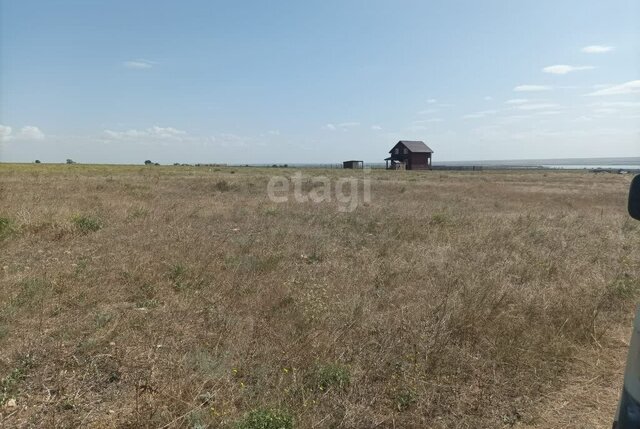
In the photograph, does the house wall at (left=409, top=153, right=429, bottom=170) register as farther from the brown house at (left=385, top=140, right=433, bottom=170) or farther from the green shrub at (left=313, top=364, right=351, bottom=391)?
the green shrub at (left=313, top=364, right=351, bottom=391)

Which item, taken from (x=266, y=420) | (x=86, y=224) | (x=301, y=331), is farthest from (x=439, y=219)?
(x=266, y=420)

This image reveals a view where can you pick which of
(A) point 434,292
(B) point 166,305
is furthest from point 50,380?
(A) point 434,292

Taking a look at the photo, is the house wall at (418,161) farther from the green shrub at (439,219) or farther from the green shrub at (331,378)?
the green shrub at (331,378)

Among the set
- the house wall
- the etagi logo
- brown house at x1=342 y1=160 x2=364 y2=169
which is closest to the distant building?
brown house at x1=342 y1=160 x2=364 y2=169

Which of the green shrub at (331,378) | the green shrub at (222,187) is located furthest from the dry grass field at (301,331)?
the green shrub at (222,187)

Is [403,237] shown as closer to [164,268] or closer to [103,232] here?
[164,268]

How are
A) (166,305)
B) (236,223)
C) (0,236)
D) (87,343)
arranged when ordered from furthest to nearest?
(236,223) < (0,236) < (166,305) < (87,343)

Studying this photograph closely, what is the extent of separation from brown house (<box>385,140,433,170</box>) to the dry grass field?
214 feet

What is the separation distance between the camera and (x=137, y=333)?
4266 millimetres

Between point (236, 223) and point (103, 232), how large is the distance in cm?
354

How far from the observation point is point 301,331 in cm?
449

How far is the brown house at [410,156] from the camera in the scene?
7256 cm

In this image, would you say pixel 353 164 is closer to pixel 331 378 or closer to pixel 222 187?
pixel 222 187

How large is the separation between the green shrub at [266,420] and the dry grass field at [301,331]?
0.02 metres
